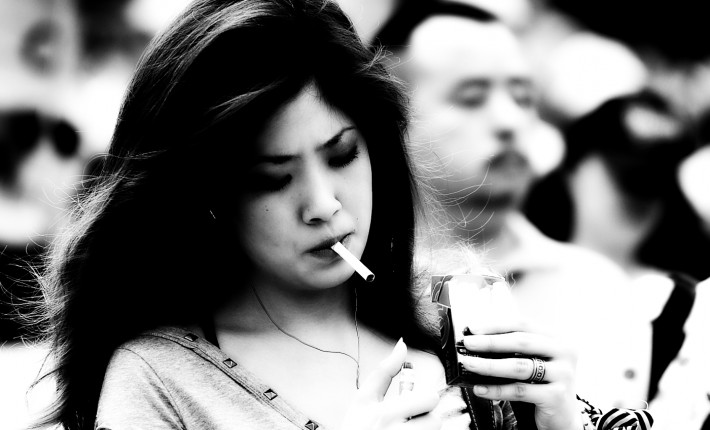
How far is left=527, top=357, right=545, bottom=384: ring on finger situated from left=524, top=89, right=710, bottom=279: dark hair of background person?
165 centimetres

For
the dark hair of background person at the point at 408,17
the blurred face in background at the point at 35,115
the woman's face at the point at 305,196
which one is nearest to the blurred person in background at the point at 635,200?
the dark hair of background person at the point at 408,17

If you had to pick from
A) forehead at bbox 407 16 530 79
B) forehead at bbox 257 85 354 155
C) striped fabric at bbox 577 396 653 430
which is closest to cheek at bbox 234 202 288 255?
forehead at bbox 257 85 354 155

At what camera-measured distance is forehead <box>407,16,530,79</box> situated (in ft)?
8.64

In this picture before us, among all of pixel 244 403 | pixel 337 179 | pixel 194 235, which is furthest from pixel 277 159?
pixel 244 403

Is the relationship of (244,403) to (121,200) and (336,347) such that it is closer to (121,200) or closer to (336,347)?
(336,347)

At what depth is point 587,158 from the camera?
280cm

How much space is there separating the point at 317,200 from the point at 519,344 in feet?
1.48

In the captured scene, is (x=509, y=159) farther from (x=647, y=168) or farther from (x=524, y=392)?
(x=524, y=392)

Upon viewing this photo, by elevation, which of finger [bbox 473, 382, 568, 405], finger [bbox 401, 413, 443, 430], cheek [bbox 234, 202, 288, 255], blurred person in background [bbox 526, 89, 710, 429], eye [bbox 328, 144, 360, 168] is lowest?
blurred person in background [bbox 526, 89, 710, 429]

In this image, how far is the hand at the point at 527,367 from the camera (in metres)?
1.16

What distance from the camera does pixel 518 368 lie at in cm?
119

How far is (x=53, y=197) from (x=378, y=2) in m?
1.39

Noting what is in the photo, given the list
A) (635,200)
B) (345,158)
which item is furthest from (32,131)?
(635,200)

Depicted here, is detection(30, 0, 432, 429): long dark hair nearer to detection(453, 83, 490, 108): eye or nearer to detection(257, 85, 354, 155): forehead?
detection(257, 85, 354, 155): forehead
